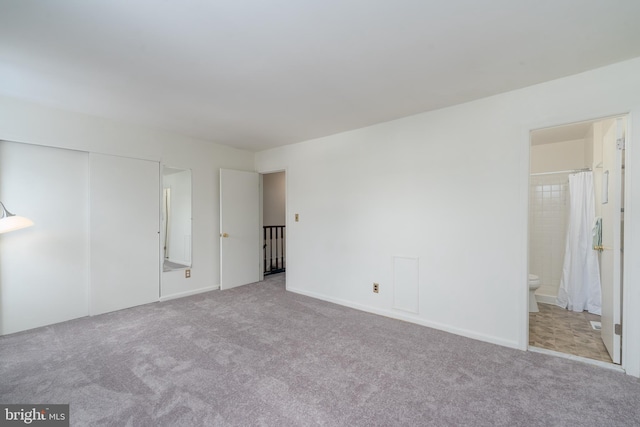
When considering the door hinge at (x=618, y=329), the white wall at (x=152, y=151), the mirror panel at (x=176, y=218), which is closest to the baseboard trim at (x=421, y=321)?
the door hinge at (x=618, y=329)

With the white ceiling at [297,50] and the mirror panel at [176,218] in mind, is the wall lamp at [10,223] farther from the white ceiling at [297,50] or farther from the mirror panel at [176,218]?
the mirror panel at [176,218]

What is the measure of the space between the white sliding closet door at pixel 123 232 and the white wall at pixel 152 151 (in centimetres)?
15

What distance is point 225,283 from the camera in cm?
447

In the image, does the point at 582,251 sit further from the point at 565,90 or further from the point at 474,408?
the point at 474,408

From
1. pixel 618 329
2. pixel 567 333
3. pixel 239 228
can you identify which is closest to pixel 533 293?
pixel 567 333

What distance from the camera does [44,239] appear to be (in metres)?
3.00

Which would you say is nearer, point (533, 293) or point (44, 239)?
point (44, 239)

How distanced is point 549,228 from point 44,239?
6.57 metres

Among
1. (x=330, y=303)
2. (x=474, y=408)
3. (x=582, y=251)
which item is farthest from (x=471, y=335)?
(x=582, y=251)

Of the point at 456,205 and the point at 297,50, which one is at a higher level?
the point at 297,50

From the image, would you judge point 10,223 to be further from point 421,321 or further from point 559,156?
point 559,156

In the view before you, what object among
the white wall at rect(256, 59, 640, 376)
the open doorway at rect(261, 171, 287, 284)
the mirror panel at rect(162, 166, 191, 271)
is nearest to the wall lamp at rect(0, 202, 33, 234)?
the mirror panel at rect(162, 166, 191, 271)

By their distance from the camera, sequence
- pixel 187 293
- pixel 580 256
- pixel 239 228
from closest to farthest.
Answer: pixel 580 256, pixel 187 293, pixel 239 228

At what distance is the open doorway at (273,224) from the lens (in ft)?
19.9
